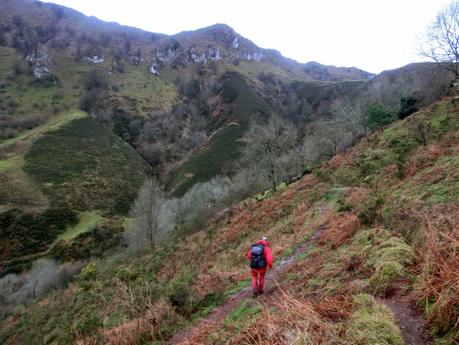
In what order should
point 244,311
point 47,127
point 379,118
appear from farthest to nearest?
point 47,127, point 379,118, point 244,311

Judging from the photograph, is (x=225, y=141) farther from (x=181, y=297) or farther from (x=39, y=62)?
(x=39, y=62)

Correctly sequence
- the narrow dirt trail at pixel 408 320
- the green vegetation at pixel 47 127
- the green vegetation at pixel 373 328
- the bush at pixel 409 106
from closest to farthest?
the green vegetation at pixel 373 328 < the narrow dirt trail at pixel 408 320 < the bush at pixel 409 106 < the green vegetation at pixel 47 127

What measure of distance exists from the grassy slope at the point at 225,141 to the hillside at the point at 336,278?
175 ft

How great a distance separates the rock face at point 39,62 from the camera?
13440 cm

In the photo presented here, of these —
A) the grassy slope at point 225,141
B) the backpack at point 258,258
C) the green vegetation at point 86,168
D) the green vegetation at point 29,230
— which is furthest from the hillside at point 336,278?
the grassy slope at point 225,141

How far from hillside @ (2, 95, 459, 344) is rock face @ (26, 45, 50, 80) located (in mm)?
137200

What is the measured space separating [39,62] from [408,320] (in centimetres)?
16449

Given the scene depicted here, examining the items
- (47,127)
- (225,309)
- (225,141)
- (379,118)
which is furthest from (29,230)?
(225,309)

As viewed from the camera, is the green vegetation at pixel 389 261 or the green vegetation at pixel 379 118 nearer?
the green vegetation at pixel 389 261

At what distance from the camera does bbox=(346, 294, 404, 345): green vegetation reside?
3682 millimetres

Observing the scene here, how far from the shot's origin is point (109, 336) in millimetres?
10039

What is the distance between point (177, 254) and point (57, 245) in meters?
37.1

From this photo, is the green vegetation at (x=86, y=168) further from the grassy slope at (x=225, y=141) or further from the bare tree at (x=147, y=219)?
the bare tree at (x=147, y=219)

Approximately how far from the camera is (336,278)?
22.4 feet
